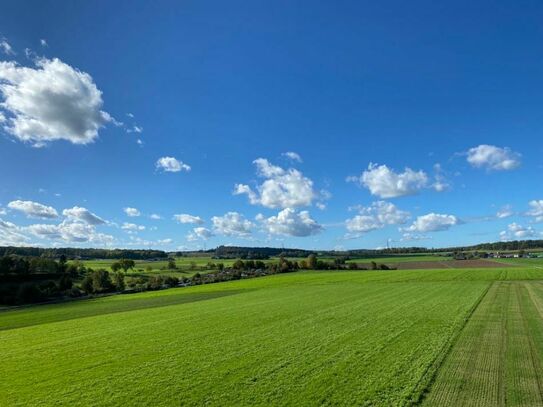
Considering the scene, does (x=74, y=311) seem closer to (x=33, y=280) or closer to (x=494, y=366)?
(x=494, y=366)

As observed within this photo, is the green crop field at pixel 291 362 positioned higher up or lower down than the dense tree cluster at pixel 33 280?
lower down

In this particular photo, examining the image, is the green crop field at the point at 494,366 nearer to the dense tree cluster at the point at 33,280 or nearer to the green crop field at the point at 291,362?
the green crop field at the point at 291,362

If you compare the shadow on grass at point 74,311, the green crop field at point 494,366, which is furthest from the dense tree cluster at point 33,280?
the green crop field at point 494,366

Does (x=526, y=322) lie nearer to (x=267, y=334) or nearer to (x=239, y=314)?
(x=267, y=334)

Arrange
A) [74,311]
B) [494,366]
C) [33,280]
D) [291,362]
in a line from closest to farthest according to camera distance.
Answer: [494,366], [291,362], [74,311], [33,280]

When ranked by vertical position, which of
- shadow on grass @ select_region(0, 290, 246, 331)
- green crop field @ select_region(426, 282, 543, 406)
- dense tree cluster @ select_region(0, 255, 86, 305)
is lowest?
green crop field @ select_region(426, 282, 543, 406)

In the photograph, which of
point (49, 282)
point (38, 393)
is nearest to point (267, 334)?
point (38, 393)

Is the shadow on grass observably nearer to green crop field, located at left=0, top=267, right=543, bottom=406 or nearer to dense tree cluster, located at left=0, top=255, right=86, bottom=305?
green crop field, located at left=0, top=267, right=543, bottom=406

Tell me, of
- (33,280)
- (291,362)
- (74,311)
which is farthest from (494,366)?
(33,280)

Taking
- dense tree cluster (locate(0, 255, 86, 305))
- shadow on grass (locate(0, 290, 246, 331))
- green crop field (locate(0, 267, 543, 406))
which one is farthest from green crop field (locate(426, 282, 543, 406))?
dense tree cluster (locate(0, 255, 86, 305))

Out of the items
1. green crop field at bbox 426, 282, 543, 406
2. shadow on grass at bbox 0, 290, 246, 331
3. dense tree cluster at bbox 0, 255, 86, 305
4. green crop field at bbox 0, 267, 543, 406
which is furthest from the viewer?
dense tree cluster at bbox 0, 255, 86, 305

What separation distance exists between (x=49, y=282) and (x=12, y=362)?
317 feet

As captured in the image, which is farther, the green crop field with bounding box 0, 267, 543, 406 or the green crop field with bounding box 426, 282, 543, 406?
the green crop field with bounding box 0, 267, 543, 406

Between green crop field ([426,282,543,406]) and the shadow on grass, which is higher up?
the shadow on grass
